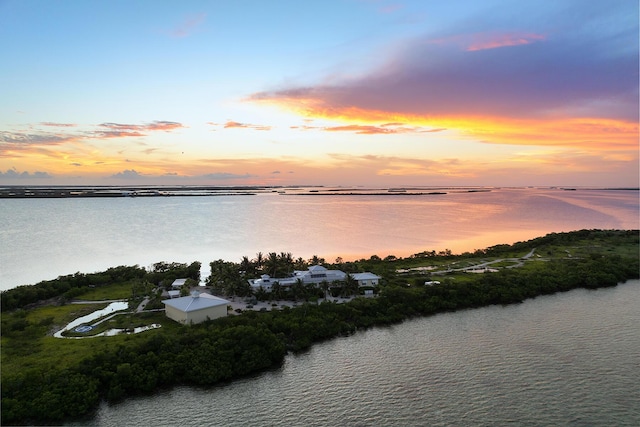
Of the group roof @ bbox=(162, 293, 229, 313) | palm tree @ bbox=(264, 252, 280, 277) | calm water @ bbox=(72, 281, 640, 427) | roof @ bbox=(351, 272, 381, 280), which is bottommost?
calm water @ bbox=(72, 281, 640, 427)

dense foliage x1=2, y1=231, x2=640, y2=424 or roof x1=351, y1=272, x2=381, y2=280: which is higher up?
roof x1=351, y1=272, x2=381, y2=280

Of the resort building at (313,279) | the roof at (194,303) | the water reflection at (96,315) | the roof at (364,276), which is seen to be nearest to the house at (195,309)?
the roof at (194,303)

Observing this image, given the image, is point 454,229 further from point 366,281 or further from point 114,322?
point 114,322

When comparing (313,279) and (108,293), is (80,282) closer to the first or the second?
(108,293)

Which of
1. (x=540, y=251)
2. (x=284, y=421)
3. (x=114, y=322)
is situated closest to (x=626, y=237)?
(x=540, y=251)

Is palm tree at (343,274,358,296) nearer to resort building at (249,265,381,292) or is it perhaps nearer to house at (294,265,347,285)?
resort building at (249,265,381,292)

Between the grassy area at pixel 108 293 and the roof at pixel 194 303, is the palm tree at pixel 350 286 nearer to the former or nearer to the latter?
the roof at pixel 194 303

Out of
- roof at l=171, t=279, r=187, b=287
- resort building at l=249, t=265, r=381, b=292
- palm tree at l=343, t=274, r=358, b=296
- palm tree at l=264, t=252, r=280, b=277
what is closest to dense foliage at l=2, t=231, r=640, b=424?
resort building at l=249, t=265, r=381, b=292

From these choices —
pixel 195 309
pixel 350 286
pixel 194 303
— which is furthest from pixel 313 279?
pixel 195 309
